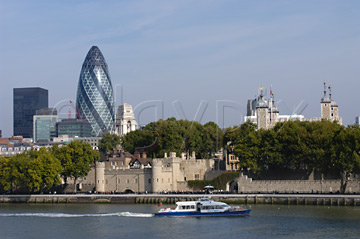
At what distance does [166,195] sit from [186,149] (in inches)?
1064

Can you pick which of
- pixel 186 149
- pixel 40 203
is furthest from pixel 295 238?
pixel 186 149

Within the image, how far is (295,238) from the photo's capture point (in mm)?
52656

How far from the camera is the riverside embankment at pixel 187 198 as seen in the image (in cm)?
7538

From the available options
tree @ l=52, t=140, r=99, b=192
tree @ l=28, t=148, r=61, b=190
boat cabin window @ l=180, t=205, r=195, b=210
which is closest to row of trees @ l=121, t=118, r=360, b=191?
tree @ l=52, t=140, r=99, b=192

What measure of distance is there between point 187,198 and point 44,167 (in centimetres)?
2401

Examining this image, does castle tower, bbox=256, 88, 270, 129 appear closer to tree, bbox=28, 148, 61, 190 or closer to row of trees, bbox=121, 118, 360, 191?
row of trees, bbox=121, 118, 360, 191

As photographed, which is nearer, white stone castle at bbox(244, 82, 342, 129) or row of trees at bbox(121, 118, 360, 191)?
row of trees at bbox(121, 118, 360, 191)

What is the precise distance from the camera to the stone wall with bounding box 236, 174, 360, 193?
83750 mm

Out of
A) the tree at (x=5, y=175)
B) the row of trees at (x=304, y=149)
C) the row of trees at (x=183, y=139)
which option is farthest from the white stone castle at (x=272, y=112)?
the tree at (x=5, y=175)

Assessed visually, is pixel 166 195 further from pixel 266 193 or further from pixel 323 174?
pixel 323 174

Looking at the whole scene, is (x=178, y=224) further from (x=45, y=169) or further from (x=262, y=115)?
(x=262, y=115)

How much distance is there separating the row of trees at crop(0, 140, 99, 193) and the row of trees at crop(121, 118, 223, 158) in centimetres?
1235

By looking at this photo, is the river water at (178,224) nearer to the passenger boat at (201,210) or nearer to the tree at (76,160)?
the passenger boat at (201,210)

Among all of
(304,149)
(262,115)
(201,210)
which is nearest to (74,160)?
(304,149)
